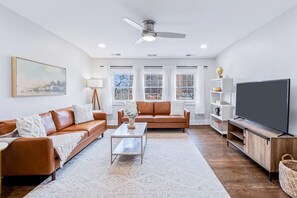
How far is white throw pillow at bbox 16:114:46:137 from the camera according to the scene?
2611mm

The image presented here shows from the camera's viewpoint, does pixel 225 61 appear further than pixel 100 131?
Yes

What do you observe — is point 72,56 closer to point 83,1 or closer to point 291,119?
point 83,1

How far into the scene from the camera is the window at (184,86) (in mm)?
6641

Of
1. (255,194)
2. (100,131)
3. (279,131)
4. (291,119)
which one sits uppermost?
(291,119)

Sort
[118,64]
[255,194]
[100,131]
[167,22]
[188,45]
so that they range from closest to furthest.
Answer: [255,194]
[167,22]
[100,131]
[188,45]
[118,64]

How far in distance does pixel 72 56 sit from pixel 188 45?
308 cm

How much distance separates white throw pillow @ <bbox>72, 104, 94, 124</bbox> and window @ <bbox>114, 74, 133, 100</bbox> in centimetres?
208

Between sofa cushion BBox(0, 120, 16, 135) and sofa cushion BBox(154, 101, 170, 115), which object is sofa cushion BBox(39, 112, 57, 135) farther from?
sofa cushion BBox(154, 101, 170, 115)

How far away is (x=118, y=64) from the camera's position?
6.57 metres

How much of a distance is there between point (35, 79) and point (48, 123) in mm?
869

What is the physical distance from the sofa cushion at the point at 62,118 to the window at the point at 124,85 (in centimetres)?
242

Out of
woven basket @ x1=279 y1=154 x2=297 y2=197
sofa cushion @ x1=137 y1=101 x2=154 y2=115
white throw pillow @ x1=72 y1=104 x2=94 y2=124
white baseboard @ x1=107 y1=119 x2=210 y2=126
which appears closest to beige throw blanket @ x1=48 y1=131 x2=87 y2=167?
white throw pillow @ x1=72 y1=104 x2=94 y2=124

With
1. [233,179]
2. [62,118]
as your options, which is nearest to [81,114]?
[62,118]

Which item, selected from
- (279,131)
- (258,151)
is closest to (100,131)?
(258,151)
